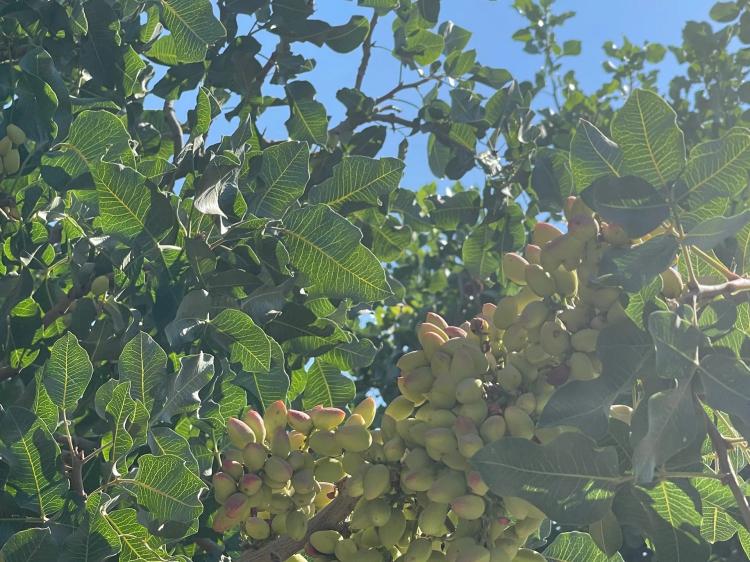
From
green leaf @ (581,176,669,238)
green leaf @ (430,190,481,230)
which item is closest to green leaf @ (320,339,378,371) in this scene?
green leaf @ (581,176,669,238)

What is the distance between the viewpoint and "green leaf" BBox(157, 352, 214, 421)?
1.27 metres

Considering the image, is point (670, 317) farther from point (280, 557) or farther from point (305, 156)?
point (305, 156)

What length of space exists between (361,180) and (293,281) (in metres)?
0.25

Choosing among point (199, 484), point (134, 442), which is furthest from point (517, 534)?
point (134, 442)

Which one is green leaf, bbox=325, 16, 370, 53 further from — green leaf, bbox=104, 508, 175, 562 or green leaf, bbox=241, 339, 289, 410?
green leaf, bbox=104, 508, 175, 562

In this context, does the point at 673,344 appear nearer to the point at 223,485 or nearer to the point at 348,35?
the point at 223,485

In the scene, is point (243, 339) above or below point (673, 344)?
below

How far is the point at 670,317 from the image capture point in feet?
3.10

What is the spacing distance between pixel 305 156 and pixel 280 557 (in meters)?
0.72

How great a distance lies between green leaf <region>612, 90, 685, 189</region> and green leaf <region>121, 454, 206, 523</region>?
2.14ft

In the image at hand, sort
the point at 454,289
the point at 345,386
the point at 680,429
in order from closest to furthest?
1. the point at 680,429
2. the point at 345,386
3. the point at 454,289

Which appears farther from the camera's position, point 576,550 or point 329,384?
point 329,384

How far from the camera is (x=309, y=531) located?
3.61 ft

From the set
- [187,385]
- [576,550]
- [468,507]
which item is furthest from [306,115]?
[468,507]
